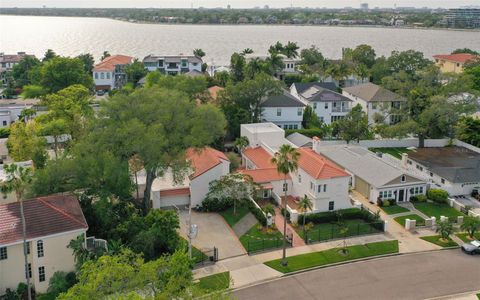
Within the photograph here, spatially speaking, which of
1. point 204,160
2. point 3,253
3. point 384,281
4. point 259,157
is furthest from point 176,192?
point 384,281

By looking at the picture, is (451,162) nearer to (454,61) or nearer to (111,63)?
(454,61)

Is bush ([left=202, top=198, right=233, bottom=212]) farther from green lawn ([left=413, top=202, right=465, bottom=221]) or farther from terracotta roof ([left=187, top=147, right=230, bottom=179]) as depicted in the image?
green lawn ([left=413, top=202, right=465, bottom=221])

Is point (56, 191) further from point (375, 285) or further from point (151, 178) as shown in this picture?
point (375, 285)

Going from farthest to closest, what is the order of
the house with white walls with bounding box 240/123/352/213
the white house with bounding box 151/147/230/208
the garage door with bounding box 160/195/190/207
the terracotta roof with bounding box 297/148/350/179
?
the garage door with bounding box 160/195/190/207, the white house with bounding box 151/147/230/208, the house with white walls with bounding box 240/123/352/213, the terracotta roof with bounding box 297/148/350/179

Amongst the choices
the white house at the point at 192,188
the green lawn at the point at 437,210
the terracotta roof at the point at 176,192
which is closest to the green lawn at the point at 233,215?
the white house at the point at 192,188

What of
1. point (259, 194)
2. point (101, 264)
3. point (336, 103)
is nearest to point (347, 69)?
point (336, 103)

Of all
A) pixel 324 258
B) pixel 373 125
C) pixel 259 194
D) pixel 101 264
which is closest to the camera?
pixel 101 264

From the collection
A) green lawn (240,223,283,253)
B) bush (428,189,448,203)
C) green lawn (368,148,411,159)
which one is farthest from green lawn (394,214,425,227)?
green lawn (368,148,411,159)

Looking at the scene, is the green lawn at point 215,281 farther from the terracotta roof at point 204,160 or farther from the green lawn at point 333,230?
the terracotta roof at point 204,160

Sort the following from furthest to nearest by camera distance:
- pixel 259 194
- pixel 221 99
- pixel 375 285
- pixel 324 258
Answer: pixel 221 99 < pixel 259 194 < pixel 324 258 < pixel 375 285
